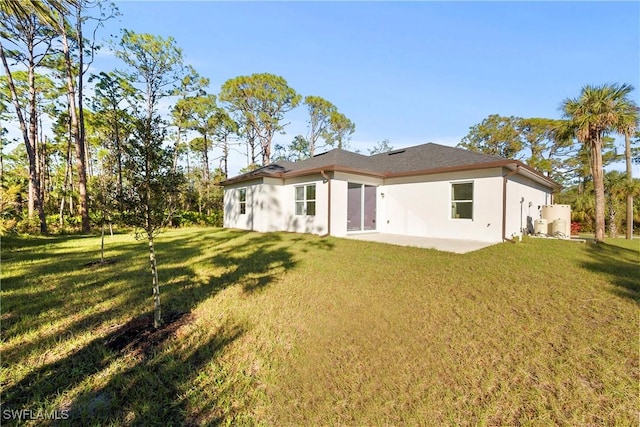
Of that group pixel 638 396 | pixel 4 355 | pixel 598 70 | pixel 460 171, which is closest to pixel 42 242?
pixel 4 355

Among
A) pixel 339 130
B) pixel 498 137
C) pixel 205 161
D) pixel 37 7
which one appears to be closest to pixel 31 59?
pixel 37 7

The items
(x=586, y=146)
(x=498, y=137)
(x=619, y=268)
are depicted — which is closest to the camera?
(x=619, y=268)

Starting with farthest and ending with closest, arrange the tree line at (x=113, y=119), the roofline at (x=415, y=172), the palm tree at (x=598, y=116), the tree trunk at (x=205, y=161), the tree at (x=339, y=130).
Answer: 1. the tree at (x=339, y=130)
2. the tree trunk at (x=205, y=161)
3. the palm tree at (x=598, y=116)
4. the roofline at (x=415, y=172)
5. the tree line at (x=113, y=119)

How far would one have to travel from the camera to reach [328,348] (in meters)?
2.71

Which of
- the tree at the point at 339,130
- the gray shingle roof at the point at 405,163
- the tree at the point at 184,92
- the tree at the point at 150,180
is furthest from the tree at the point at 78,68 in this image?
the tree at the point at 339,130

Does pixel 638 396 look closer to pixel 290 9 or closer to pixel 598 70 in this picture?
pixel 290 9

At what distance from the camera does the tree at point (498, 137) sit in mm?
21469

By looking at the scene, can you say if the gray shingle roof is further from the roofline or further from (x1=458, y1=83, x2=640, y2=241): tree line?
(x1=458, y1=83, x2=640, y2=241): tree line

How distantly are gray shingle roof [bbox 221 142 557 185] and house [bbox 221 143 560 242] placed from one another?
0.11 feet

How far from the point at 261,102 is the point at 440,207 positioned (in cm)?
1713

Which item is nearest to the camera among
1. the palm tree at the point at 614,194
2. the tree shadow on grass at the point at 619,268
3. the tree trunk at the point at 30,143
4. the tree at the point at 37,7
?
the tree shadow on grass at the point at 619,268

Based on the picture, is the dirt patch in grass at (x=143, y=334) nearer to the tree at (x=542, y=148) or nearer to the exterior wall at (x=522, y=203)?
the exterior wall at (x=522, y=203)

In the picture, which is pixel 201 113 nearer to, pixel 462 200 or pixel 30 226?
pixel 30 226

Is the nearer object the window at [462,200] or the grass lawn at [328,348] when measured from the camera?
the grass lawn at [328,348]
